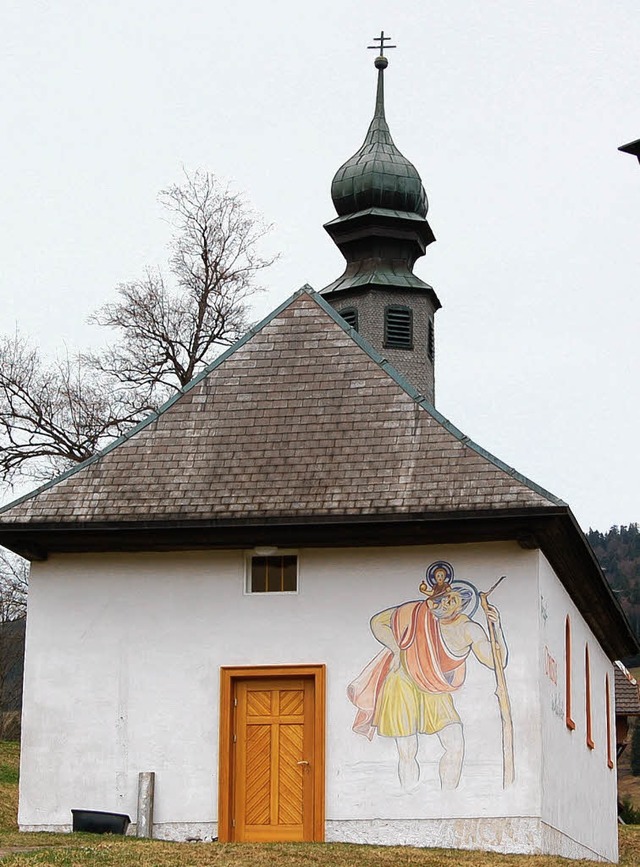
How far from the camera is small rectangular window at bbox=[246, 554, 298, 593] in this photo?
1908cm

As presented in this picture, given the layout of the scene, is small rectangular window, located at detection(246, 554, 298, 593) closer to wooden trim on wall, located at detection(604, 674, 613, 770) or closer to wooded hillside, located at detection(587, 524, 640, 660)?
wooden trim on wall, located at detection(604, 674, 613, 770)

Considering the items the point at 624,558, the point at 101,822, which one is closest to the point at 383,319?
the point at 101,822

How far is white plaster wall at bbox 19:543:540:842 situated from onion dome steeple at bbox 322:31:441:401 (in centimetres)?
1305

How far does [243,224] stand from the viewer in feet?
122

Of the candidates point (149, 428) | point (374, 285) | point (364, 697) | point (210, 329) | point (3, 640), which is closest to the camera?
point (364, 697)

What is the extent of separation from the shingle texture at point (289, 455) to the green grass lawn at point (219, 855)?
396 cm

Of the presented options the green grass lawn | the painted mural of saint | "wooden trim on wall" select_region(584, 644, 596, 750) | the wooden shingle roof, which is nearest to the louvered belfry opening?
"wooden trim on wall" select_region(584, 644, 596, 750)

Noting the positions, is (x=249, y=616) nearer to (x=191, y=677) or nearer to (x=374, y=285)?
(x=191, y=677)

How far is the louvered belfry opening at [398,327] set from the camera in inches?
1254

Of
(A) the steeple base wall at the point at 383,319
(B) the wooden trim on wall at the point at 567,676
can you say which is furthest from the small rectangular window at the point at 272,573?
(A) the steeple base wall at the point at 383,319

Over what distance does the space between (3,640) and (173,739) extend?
962 inches

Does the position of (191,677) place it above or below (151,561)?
below

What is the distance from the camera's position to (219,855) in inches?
584

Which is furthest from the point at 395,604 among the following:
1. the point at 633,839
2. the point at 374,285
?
the point at 633,839
